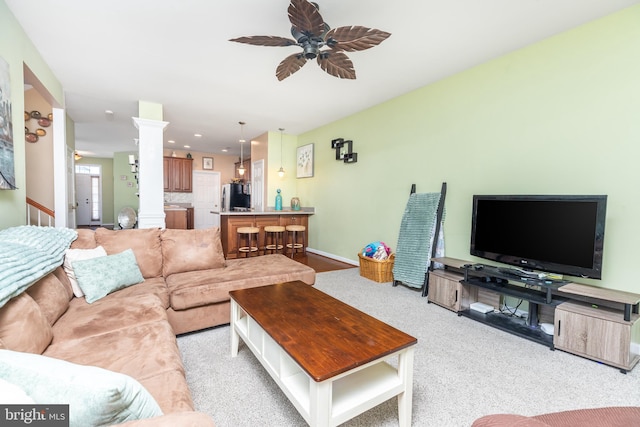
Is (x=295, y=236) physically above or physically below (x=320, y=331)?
below

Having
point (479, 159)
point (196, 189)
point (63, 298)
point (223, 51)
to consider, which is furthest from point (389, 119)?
point (196, 189)

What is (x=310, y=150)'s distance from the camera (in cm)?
605

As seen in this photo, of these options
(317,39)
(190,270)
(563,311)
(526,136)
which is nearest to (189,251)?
(190,270)

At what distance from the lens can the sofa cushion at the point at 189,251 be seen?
2.73 m

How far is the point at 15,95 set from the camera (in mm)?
2346

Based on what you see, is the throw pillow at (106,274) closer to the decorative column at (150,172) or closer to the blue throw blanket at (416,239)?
the decorative column at (150,172)

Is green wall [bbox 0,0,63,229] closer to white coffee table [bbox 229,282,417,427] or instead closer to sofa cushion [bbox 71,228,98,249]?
sofa cushion [bbox 71,228,98,249]

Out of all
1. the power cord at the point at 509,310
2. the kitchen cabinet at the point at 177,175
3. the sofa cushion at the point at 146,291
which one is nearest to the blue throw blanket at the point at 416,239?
the power cord at the point at 509,310

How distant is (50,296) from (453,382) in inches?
102

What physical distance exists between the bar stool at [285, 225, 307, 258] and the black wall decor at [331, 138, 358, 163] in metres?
1.57

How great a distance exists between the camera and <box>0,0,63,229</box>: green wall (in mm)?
2207

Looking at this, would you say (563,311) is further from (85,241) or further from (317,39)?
(85,241)

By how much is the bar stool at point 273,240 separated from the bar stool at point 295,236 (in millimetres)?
142

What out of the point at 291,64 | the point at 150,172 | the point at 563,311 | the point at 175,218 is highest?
the point at 291,64
